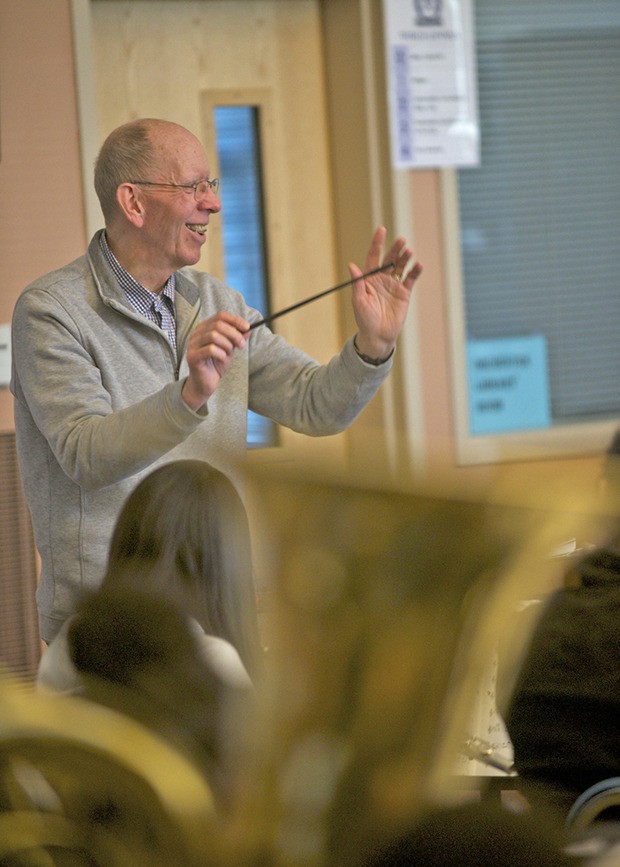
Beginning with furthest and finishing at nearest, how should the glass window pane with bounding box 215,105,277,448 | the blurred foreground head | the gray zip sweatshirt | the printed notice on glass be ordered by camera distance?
the glass window pane with bounding box 215,105,277,448, the printed notice on glass, the gray zip sweatshirt, the blurred foreground head

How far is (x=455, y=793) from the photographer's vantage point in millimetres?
410

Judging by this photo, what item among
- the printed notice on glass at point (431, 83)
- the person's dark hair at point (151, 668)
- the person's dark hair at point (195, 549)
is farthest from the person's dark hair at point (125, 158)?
the printed notice on glass at point (431, 83)

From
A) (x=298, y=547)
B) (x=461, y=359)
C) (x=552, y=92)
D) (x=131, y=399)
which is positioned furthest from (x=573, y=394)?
(x=298, y=547)

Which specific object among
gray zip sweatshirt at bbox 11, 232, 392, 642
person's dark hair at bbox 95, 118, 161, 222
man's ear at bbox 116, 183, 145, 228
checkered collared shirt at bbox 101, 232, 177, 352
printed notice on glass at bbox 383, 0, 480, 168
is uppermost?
printed notice on glass at bbox 383, 0, 480, 168

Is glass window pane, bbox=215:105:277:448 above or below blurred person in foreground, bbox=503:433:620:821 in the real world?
above

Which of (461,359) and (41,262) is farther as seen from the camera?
(461,359)

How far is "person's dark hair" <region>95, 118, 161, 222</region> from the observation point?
5.66 feet

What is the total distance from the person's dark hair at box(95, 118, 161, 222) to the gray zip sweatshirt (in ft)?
0.26

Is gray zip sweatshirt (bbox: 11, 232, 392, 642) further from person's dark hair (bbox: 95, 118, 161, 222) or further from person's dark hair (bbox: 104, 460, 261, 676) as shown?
person's dark hair (bbox: 104, 460, 261, 676)

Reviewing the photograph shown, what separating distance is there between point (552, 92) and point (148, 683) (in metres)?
3.22

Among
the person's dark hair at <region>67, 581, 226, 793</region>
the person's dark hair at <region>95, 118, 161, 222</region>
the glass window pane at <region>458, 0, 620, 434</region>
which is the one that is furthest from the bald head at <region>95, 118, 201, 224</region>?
the glass window pane at <region>458, 0, 620, 434</region>

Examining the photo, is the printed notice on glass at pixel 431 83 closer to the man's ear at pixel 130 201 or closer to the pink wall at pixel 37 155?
the pink wall at pixel 37 155

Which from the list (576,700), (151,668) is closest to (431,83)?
(576,700)

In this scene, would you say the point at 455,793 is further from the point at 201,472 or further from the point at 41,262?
the point at 41,262
